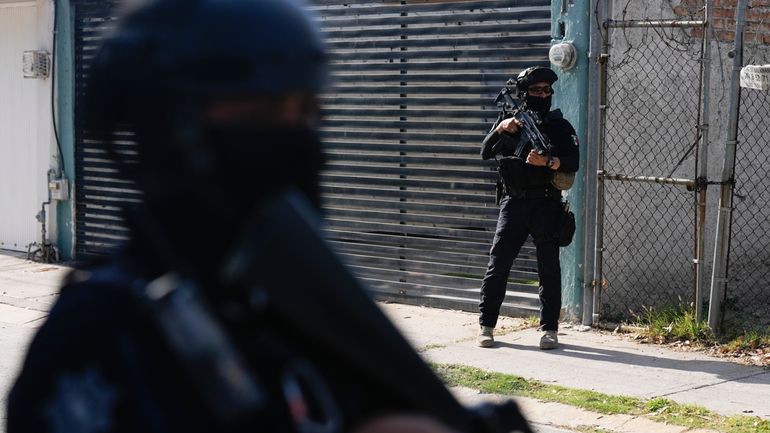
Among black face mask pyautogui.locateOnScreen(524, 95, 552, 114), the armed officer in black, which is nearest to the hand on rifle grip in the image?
the armed officer in black

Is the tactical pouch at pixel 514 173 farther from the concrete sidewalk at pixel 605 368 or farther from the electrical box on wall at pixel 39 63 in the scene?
the electrical box on wall at pixel 39 63

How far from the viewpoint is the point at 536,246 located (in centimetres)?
807

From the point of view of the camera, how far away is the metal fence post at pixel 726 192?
7.71 m

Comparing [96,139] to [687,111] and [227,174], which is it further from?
[687,111]

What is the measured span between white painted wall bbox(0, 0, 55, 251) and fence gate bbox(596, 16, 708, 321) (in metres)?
6.78

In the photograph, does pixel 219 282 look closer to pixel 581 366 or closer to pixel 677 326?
pixel 581 366

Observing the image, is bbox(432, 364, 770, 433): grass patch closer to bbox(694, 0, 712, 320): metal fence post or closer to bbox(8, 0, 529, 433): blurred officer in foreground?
bbox(694, 0, 712, 320): metal fence post

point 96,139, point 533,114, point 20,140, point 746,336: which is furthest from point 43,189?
point 96,139

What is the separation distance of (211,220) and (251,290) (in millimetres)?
140

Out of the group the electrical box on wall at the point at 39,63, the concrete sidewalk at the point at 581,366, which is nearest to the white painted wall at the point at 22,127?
the electrical box on wall at the point at 39,63

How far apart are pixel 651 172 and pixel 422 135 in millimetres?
1973

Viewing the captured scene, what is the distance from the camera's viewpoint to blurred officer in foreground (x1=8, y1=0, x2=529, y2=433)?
4.95 ft

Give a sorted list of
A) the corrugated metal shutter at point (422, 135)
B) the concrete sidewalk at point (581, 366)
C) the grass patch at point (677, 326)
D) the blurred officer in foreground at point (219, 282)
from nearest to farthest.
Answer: the blurred officer in foreground at point (219, 282)
the concrete sidewalk at point (581, 366)
the grass patch at point (677, 326)
the corrugated metal shutter at point (422, 135)

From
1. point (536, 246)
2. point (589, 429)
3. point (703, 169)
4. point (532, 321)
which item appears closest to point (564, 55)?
point (703, 169)
